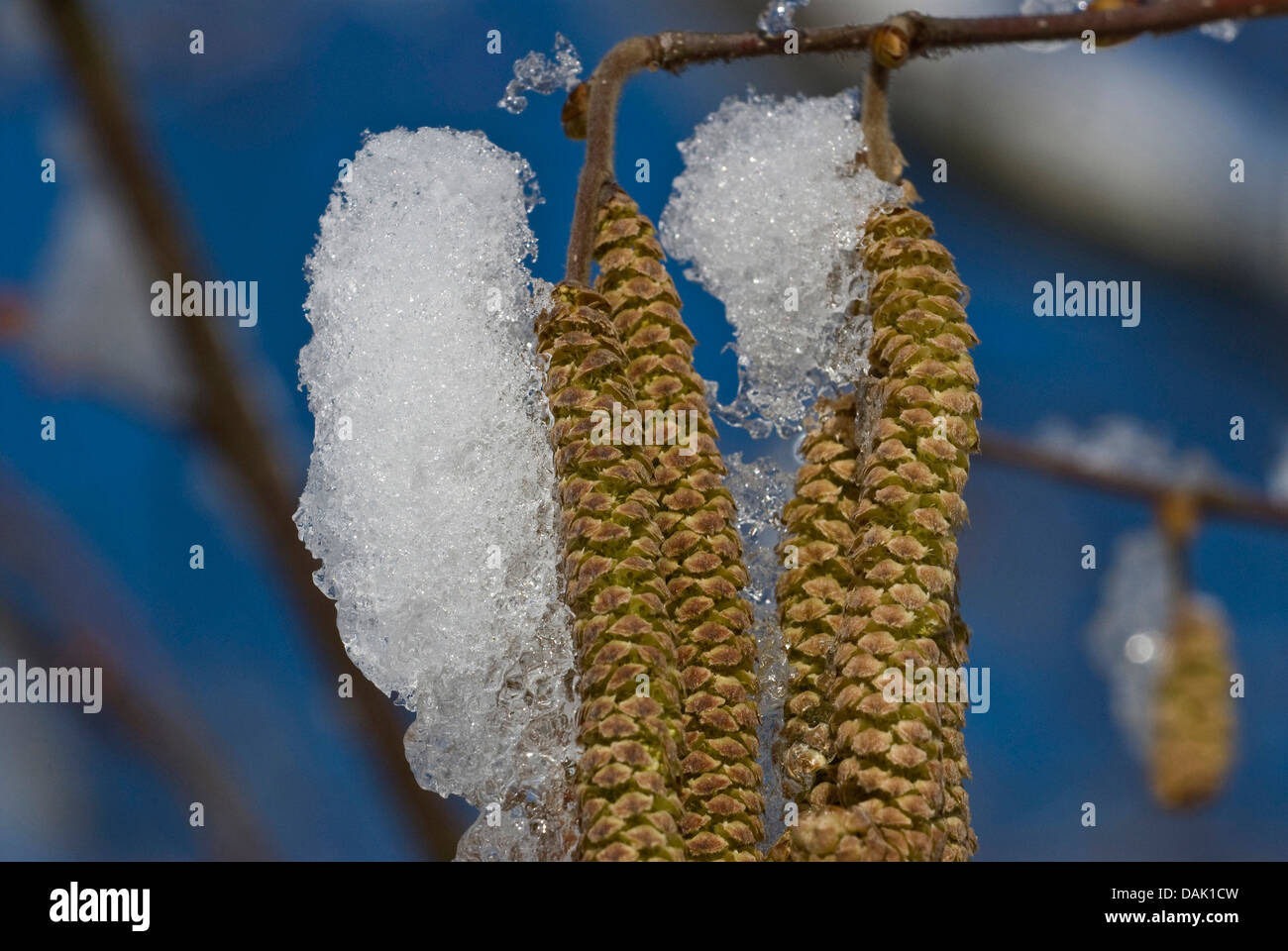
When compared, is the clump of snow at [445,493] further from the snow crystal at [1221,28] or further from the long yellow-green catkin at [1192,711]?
the long yellow-green catkin at [1192,711]

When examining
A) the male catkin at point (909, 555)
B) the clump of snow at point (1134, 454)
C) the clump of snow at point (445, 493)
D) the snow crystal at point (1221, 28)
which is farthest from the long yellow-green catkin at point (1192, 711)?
the clump of snow at point (445, 493)

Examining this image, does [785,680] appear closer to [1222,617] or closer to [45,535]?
[1222,617]

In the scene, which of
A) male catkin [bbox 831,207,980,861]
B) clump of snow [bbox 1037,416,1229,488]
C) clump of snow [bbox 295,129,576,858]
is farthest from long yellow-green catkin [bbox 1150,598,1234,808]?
clump of snow [bbox 295,129,576,858]

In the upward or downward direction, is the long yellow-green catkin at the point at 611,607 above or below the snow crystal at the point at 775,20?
→ below

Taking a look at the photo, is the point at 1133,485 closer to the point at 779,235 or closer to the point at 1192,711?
the point at 1192,711

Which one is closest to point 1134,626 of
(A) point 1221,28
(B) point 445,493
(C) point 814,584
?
(A) point 1221,28

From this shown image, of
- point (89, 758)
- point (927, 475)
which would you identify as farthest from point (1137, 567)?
point (89, 758)

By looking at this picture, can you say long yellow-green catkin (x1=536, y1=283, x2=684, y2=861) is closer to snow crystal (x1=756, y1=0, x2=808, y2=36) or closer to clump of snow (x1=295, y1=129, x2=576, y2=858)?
clump of snow (x1=295, y1=129, x2=576, y2=858)
